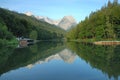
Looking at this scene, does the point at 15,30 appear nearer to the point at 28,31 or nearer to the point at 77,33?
the point at 28,31

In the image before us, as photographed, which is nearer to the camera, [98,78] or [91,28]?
[98,78]

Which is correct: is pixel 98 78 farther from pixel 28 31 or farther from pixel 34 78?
pixel 28 31

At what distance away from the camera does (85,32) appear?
14412 cm

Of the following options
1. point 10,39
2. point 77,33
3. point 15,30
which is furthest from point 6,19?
point 77,33

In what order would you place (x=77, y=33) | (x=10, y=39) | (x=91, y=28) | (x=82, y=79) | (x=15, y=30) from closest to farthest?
1. (x=82, y=79)
2. (x=10, y=39)
3. (x=91, y=28)
4. (x=15, y=30)
5. (x=77, y=33)

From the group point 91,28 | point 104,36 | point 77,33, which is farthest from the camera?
point 77,33

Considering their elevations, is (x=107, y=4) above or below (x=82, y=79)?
above

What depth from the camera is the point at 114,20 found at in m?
114

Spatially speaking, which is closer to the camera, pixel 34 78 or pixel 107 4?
pixel 34 78

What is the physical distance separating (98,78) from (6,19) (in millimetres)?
119929

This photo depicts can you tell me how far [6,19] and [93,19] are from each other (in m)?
43.1

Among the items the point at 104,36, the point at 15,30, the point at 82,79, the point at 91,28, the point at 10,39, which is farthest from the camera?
the point at 15,30

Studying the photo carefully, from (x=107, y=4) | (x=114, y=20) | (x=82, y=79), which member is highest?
(x=107, y=4)

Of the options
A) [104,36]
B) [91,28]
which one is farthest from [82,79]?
[91,28]
